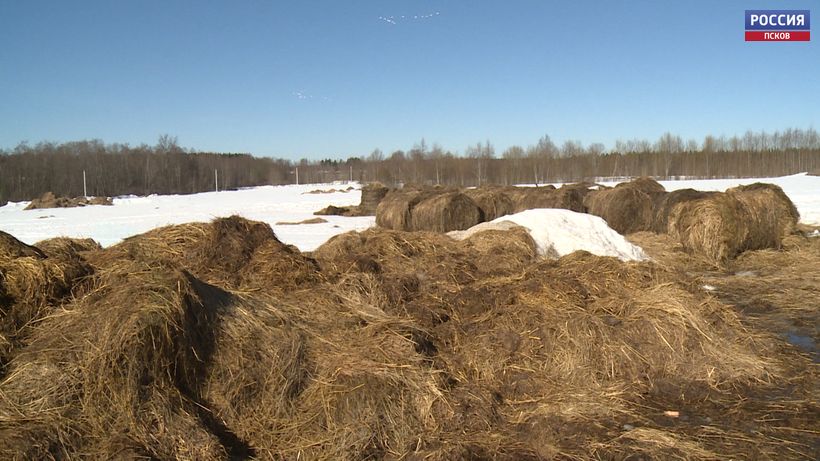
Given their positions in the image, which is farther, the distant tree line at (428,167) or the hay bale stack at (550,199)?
the distant tree line at (428,167)

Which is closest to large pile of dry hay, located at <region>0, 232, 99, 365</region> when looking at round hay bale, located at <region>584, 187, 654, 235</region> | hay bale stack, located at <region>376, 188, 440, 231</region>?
hay bale stack, located at <region>376, 188, 440, 231</region>

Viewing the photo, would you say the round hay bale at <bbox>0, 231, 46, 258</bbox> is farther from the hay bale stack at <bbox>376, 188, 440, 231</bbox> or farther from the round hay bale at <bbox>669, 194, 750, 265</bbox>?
the hay bale stack at <bbox>376, 188, 440, 231</bbox>

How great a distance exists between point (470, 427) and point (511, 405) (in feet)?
2.03

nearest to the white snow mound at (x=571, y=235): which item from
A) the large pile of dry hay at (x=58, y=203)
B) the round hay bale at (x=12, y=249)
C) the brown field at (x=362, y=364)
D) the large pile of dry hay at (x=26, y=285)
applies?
the brown field at (x=362, y=364)

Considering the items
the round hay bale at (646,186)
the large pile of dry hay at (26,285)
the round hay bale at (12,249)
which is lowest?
the large pile of dry hay at (26,285)

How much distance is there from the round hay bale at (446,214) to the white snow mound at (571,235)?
458cm

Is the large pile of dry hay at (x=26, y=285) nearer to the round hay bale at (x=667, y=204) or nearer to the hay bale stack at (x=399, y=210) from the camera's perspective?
the hay bale stack at (x=399, y=210)

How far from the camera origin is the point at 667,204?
14.6m

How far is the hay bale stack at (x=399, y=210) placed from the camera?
17234 mm

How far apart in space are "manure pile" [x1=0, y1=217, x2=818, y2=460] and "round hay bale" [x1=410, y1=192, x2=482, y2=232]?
9.46 m

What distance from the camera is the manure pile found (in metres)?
4.03

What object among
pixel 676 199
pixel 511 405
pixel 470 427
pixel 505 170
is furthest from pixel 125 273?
pixel 505 170

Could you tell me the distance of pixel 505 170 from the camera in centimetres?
6800

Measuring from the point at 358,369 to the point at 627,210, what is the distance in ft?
43.5
